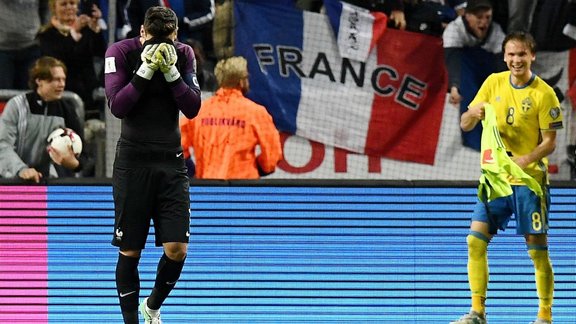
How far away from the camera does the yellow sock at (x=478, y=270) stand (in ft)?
26.3

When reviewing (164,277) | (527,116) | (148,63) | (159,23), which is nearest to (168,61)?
(148,63)

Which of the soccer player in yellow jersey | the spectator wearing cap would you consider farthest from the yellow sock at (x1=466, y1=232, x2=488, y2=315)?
the spectator wearing cap

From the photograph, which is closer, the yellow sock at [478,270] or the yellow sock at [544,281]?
the yellow sock at [478,270]

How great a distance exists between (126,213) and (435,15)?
537 centimetres

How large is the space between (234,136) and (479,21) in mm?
3366

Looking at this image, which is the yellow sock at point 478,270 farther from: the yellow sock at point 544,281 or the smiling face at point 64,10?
the smiling face at point 64,10

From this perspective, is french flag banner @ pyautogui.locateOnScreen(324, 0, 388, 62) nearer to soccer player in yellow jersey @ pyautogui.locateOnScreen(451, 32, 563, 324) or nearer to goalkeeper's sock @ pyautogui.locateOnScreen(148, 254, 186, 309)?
soccer player in yellow jersey @ pyautogui.locateOnScreen(451, 32, 563, 324)

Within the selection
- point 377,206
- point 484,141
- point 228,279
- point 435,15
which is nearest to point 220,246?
point 228,279

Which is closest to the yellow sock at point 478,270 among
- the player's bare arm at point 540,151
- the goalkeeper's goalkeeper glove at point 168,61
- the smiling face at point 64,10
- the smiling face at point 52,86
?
the player's bare arm at point 540,151

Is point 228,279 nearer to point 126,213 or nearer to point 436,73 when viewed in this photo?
point 126,213

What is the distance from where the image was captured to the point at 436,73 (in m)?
11.9

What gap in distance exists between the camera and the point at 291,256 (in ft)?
27.9

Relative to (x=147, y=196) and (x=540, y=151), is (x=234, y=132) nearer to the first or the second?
(x=147, y=196)

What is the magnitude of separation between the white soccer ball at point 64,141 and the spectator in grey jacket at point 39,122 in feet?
0.13
